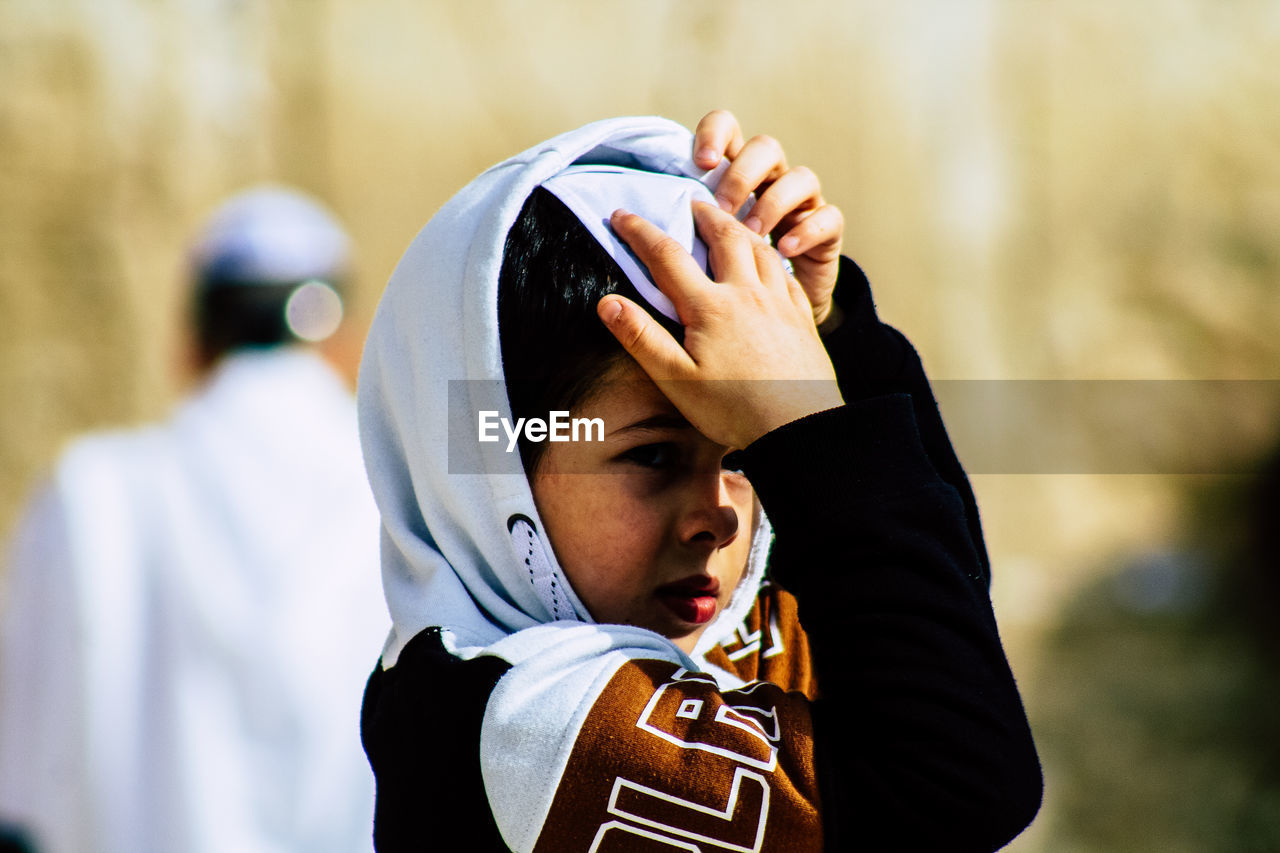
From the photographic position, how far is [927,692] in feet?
3.36

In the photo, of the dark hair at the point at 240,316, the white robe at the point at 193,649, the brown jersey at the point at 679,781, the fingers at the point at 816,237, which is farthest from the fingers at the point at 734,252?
the dark hair at the point at 240,316

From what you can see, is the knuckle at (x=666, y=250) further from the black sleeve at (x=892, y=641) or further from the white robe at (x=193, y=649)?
the white robe at (x=193, y=649)

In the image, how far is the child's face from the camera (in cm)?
118

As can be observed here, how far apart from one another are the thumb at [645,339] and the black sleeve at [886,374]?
37cm

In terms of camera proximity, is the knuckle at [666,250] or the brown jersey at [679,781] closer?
the brown jersey at [679,781]

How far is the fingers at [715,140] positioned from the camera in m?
1.30

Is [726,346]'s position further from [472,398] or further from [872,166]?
[872,166]

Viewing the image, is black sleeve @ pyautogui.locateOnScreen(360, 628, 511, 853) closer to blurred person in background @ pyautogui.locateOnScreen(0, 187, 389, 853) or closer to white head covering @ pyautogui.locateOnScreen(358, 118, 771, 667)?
white head covering @ pyautogui.locateOnScreen(358, 118, 771, 667)

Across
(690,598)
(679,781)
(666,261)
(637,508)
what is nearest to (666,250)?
(666,261)

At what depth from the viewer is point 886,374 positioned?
1441mm

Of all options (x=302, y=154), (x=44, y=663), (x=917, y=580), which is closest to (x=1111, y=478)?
(x=302, y=154)

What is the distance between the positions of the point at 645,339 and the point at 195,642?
1.71m
